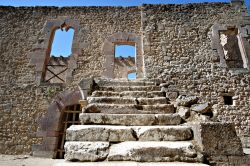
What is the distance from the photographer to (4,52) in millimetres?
6941

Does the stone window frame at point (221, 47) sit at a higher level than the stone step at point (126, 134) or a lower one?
higher

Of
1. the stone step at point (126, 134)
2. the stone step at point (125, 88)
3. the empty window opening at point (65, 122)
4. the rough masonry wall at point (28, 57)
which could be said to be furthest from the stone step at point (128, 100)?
the rough masonry wall at point (28, 57)

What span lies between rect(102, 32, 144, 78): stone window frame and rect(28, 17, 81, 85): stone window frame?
112 cm

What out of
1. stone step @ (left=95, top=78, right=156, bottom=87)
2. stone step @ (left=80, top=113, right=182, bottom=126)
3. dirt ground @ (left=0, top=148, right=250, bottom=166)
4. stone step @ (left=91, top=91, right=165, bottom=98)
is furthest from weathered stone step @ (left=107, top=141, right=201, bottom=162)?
dirt ground @ (left=0, top=148, right=250, bottom=166)

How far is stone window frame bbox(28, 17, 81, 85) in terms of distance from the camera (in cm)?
659

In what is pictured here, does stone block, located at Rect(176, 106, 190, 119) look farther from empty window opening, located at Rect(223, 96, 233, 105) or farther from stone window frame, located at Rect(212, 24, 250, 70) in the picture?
stone window frame, located at Rect(212, 24, 250, 70)

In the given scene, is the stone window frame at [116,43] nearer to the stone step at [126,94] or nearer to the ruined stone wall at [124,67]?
the stone step at [126,94]

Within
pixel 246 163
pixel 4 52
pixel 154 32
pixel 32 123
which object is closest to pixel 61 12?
pixel 4 52

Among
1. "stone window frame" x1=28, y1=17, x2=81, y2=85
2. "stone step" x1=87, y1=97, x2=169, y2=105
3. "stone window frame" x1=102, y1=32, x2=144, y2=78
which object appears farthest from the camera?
"stone window frame" x1=102, y1=32, x2=144, y2=78

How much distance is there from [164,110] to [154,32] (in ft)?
14.4

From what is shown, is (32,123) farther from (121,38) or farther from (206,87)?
(206,87)

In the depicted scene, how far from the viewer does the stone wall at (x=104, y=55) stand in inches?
228

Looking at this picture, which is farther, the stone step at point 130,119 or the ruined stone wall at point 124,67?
the ruined stone wall at point 124,67

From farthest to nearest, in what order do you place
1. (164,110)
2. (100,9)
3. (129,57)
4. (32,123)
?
(129,57), (100,9), (32,123), (164,110)
